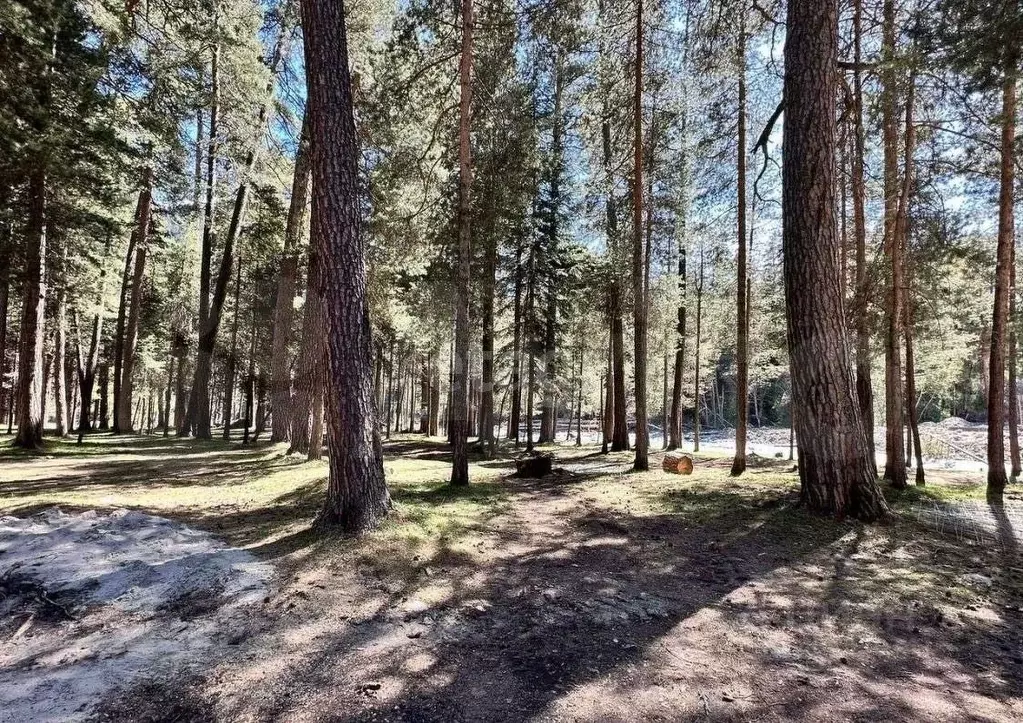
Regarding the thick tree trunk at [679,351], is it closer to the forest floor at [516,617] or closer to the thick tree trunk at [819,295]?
the thick tree trunk at [819,295]

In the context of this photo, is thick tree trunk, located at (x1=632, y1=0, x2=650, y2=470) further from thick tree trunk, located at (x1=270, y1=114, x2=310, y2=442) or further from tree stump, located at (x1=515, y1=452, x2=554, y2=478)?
thick tree trunk, located at (x1=270, y1=114, x2=310, y2=442)

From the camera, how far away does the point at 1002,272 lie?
320 inches

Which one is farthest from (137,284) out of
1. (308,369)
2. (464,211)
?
(464,211)

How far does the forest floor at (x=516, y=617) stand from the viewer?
2.50 m

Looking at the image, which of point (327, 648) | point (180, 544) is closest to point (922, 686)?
point (327, 648)

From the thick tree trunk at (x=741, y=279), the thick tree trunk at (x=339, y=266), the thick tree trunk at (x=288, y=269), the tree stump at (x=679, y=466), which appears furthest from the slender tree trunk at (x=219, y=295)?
the tree stump at (x=679, y=466)

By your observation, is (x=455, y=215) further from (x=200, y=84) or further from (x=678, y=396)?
(x=678, y=396)

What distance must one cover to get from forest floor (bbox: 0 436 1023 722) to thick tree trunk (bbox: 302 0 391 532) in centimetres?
53

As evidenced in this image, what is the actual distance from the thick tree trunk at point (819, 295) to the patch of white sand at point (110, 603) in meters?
5.94

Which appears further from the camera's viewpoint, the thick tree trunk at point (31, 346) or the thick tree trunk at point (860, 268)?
the thick tree trunk at point (31, 346)

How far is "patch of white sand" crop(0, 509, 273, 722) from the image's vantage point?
99.2 inches

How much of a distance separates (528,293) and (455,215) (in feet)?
21.1

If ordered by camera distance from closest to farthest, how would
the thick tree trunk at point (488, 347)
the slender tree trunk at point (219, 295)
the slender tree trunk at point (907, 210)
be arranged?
the slender tree trunk at point (907, 210), the slender tree trunk at point (219, 295), the thick tree trunk at point (488, 347)

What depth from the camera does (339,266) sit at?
4.92 meters
